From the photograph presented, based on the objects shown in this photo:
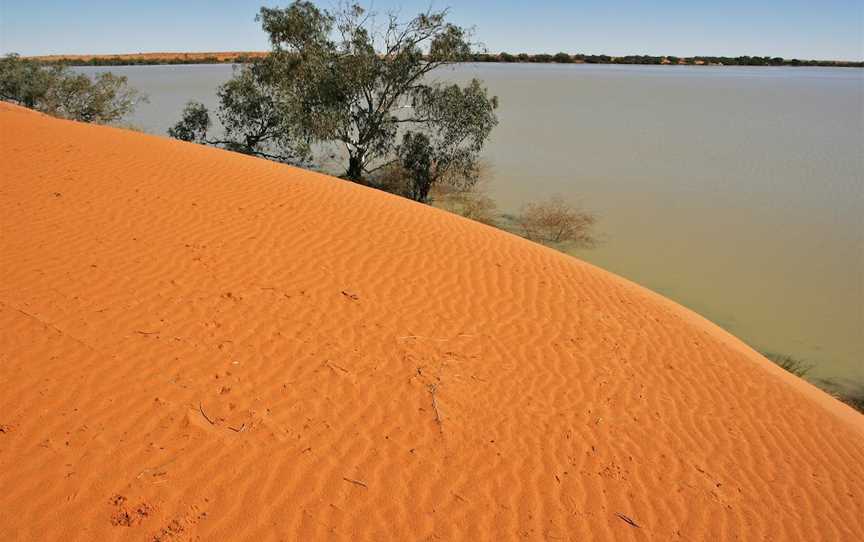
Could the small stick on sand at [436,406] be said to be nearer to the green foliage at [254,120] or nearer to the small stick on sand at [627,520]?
the small stick on sand at [627,520]

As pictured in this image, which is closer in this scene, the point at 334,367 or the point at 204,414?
the point at 204,414

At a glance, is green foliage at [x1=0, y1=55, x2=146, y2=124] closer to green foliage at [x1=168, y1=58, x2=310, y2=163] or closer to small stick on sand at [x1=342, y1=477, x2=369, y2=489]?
green foliage at [x1=168, y1=58, x2=310, y2=163]

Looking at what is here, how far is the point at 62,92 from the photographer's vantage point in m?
23.6

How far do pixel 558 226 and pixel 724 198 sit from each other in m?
8.41

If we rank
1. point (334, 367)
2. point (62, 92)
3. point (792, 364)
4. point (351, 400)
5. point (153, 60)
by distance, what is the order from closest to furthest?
point (351, 400) → point (334, 367) → point (792, 364) → point (62, 92) → point (153, 60)

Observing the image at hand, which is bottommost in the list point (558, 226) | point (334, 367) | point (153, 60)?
point (558, 226)

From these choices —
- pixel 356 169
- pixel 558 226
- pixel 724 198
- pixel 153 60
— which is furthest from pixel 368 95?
pixel 153 60

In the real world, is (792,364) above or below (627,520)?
below

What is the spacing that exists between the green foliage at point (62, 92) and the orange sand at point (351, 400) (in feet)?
60.8

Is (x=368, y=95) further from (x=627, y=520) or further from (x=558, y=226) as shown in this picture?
(x=627, y=520)

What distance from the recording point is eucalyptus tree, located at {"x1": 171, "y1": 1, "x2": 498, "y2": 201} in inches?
737

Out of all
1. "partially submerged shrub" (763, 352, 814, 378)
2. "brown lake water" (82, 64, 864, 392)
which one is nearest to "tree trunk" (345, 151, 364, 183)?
"brown lake water" (82, 64, 864, 392)

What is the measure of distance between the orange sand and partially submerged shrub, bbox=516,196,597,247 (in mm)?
7914

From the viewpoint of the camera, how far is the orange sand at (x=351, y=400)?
3553 mm
